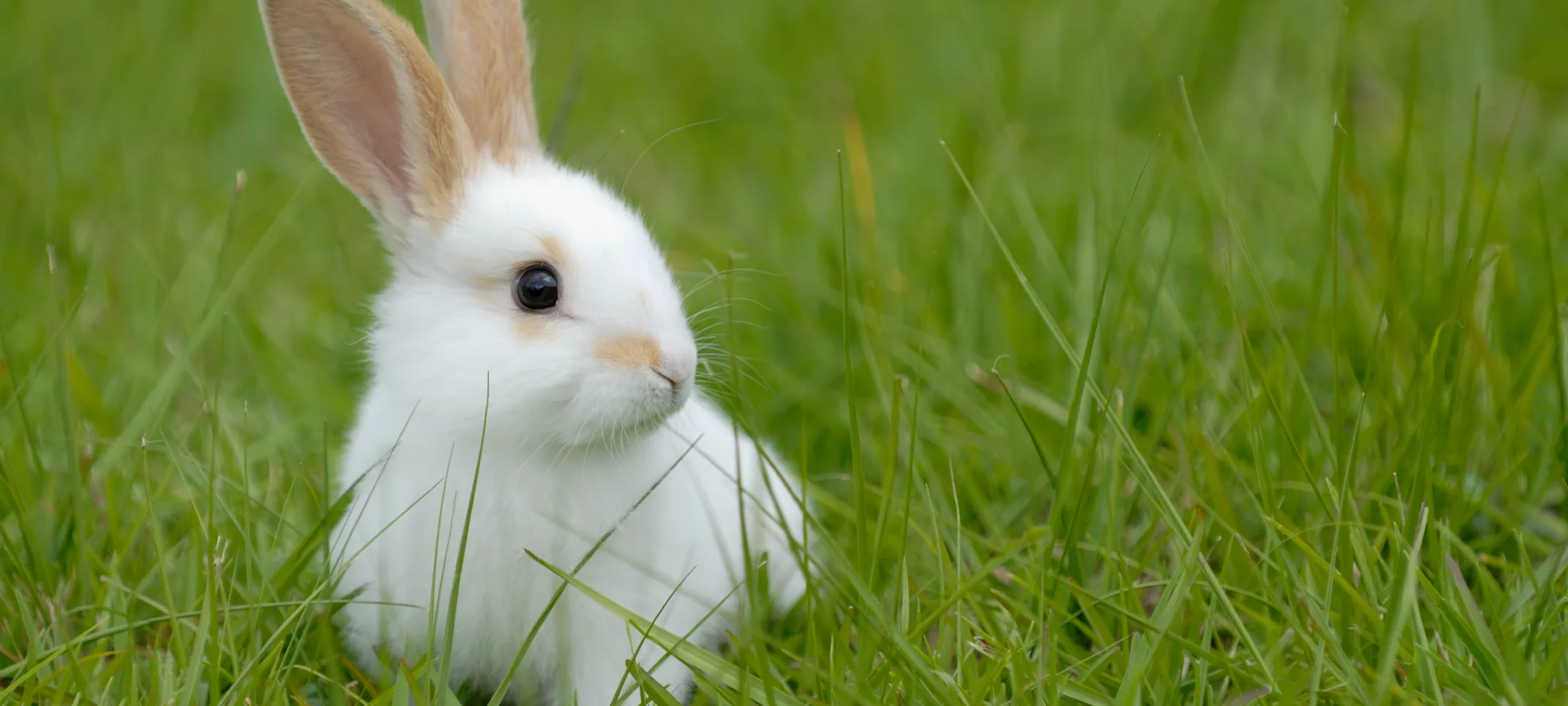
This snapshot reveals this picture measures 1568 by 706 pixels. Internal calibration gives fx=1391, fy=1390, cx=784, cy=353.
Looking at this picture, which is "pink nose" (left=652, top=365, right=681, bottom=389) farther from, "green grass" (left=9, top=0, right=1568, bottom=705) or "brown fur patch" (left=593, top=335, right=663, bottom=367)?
"green grass" (left=9, top=0, right=1568, bottom=705)

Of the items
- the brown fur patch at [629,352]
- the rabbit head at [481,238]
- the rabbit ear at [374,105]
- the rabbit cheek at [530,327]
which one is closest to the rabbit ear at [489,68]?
the rabbit head at [481,238]

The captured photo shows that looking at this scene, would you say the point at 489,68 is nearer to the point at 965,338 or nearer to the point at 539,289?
the point at 539,289

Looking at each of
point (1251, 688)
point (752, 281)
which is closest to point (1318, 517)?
point (1251, 688)

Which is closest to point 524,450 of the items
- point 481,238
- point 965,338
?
point 481,238

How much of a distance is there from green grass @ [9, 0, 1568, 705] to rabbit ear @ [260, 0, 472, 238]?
1.26 feet

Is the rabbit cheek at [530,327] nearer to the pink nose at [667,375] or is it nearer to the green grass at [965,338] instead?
the pink nose at [667,375]

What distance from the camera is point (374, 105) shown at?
2.75m

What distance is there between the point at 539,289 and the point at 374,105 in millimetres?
584

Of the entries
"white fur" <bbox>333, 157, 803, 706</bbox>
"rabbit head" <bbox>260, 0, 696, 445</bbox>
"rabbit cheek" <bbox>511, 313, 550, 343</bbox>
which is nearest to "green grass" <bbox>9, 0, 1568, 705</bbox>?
"white fur" <bbox>333, 157, 803, 706</bbox>

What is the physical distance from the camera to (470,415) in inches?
96.3

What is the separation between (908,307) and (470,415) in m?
1.75

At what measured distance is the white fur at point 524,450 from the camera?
7.92 feet

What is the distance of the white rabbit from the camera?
243 centimetres

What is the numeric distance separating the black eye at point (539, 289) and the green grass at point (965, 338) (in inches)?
14.0
